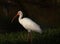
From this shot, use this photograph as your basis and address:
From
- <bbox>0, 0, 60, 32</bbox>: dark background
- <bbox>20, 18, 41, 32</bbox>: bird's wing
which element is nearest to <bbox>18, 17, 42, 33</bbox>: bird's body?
<bbox>20, 18, 41, 32</bbox>: bird's wing

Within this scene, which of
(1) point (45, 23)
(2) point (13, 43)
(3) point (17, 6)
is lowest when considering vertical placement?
(2) point (13, 43)

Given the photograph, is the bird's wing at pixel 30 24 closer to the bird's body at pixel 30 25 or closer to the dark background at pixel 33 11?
the bird's body at pixel 30 25

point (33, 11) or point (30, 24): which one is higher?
point (33, 11)

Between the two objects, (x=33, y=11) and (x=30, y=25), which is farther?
(x=33, y=11)

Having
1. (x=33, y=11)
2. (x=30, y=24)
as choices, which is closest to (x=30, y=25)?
(x=30, y=24)

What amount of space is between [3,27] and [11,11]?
379 cm

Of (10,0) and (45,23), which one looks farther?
(10,0)

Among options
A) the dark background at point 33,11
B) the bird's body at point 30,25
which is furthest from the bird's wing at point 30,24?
the dark background at point 33,11

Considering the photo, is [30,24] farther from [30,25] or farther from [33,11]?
[33,11]

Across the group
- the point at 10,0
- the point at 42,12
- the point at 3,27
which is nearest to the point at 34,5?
the point at 42,12

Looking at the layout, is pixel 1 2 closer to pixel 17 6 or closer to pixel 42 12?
pixel 17 6

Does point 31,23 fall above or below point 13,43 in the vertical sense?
above

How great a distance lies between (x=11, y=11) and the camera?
66.7ft

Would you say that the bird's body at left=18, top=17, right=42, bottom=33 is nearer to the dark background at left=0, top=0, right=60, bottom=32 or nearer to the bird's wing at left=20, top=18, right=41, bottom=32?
the bird's wing at left=20, top=18, right=41, bottom=32
